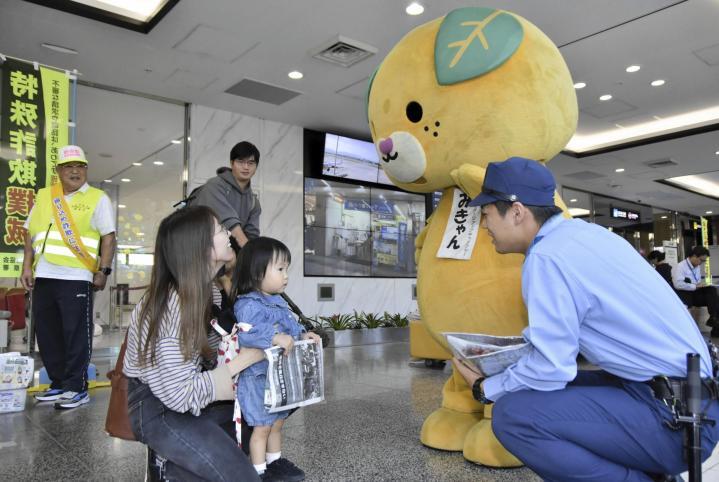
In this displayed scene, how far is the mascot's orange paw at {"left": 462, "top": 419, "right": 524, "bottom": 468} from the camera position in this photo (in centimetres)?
220

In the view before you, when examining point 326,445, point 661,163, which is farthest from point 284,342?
point 661,163

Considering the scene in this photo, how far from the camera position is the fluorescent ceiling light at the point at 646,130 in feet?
26.3

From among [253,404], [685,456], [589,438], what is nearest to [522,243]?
[589,438]

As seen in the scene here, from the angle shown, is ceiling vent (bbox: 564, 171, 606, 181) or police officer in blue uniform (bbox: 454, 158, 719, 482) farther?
ceiling vent (bbox: 564, 171, 606, 181)

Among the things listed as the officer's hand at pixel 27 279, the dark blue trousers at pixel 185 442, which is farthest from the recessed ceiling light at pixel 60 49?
the dark blue trousers at pixel 185 442

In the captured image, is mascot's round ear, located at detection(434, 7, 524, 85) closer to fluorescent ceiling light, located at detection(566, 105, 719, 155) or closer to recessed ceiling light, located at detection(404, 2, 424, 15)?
recessed ceiling light, located at detection(404, 2, 424, 15)

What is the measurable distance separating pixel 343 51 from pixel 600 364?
474cm

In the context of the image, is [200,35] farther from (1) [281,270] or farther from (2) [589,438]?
(2) [589,438]

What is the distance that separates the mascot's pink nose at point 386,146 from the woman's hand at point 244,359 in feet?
3.82

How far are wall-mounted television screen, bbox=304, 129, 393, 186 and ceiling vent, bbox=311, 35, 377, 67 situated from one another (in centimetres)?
242

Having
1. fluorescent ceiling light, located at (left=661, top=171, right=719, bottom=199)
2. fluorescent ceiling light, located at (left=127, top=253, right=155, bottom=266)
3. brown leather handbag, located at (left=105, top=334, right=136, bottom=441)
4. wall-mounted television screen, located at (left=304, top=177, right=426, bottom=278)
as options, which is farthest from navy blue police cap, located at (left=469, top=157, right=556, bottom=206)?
fluorescent ceiling light, located at (left=661, top=171, right=719, bottom=199)

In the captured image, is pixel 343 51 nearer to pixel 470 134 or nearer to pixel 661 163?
pixel 470 134

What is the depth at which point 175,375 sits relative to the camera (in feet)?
4.99

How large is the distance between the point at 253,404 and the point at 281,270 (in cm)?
49
